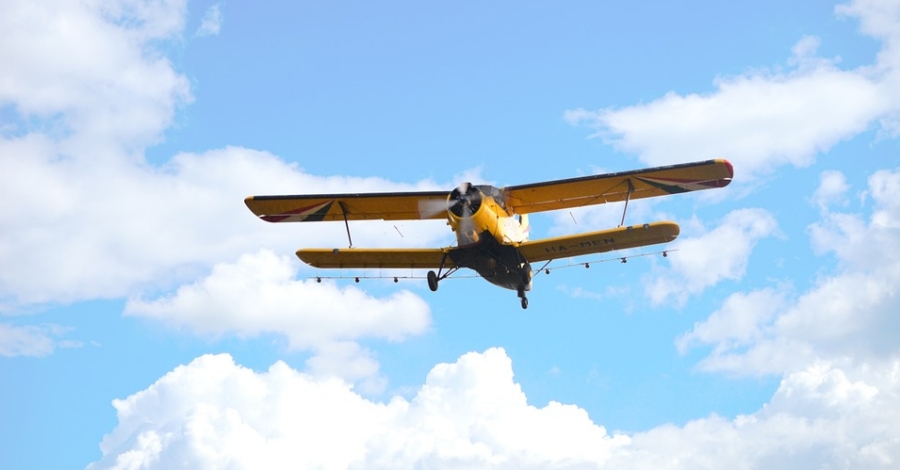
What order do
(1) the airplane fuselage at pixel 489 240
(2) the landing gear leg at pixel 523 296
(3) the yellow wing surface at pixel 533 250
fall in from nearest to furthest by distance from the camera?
1. (1) the airplane fuselage at pixel 489 240
2. (3) the yellow wing surface at pixel 533 250
3. (2) the landing gear leg at pixel 523 296

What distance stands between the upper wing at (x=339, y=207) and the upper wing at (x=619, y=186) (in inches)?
114

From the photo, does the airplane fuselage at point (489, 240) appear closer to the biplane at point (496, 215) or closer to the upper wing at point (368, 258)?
the biplane at point (496, 215)

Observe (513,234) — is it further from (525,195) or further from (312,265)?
(312,265)

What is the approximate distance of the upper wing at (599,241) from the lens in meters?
32.7

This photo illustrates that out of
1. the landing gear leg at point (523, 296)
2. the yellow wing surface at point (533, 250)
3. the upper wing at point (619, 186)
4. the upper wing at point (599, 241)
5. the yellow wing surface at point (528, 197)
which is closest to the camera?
the upper wing at point (599, 241)

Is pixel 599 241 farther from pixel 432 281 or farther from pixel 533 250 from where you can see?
pixel 432 281

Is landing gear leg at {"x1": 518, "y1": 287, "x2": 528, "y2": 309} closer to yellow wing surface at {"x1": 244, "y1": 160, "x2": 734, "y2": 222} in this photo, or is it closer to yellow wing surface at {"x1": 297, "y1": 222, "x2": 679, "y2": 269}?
yellow wing surface at {"x1": 297, "y1": 222, "x2": 679, "y2": 269}

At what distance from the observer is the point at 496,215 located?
108 feet

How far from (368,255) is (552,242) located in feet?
19.5

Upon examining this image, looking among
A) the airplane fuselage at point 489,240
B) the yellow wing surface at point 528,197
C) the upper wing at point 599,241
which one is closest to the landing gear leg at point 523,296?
the airplane fuselage at point 489,240

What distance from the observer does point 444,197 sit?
113 ft

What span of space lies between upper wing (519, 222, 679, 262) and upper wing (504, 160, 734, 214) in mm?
2239

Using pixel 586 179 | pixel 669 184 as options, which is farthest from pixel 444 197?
pixel 669 184

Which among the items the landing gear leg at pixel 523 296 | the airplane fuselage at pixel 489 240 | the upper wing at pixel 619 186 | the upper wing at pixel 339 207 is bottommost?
the landing gear leg at pixel 523 296
